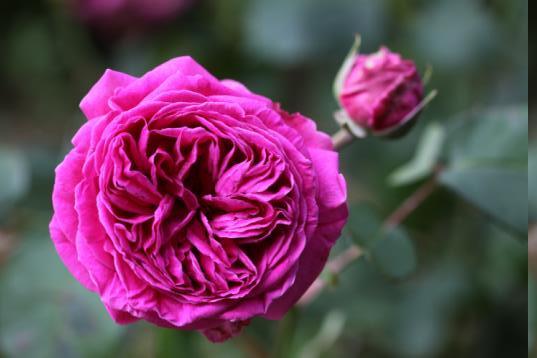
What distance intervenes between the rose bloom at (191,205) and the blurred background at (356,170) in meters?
0.18

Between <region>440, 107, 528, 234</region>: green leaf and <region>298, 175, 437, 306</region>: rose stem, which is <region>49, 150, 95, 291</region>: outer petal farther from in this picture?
<region>440, 107, 528, 234</region>: green leaf

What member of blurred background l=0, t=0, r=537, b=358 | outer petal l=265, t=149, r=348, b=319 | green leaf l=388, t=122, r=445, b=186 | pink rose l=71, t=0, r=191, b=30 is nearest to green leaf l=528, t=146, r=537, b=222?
blurred background l=0, t=0, r=537, b=358

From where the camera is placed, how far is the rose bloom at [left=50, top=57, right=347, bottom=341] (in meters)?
0.43

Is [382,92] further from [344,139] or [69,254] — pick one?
[69,254]

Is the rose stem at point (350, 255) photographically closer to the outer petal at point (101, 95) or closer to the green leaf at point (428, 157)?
the green leaf at point (428, 157)

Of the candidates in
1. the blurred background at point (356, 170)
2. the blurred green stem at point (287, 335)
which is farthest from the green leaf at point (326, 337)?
the blurred green stem at point (287, 335)

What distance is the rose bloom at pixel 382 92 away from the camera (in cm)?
54

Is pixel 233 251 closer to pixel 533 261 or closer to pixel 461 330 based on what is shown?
pixel 533 261

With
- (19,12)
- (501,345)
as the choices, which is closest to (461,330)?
(501,345)

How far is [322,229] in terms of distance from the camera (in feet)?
1.51

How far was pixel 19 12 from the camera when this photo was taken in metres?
1.27

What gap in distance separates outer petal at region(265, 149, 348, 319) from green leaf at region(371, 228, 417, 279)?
0.48ft

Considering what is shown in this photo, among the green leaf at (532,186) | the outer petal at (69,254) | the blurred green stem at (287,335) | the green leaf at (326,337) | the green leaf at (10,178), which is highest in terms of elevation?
the outer petal at (69,254)

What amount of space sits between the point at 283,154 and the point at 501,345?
664 mm
